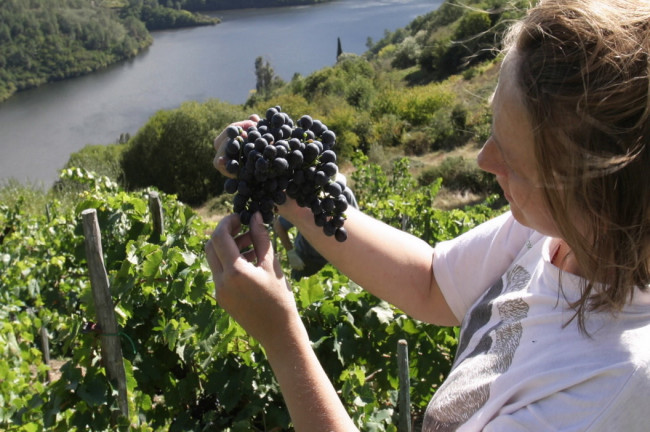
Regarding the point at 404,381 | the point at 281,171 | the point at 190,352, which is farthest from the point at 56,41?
the point at 281,171

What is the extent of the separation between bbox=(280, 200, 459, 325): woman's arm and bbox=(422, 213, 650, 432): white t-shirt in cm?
16

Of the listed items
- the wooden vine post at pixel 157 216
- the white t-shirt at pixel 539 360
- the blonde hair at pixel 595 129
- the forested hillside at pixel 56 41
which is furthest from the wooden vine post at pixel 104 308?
the forested hillside at pixel 56 41

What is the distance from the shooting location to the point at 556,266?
1167mm

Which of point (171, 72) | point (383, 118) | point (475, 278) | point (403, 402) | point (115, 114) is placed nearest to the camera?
point (475, 278)

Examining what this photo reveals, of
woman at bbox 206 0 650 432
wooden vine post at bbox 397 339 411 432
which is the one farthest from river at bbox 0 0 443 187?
woman at bbox 206 0 650 432

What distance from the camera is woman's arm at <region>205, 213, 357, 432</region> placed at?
45.6 inches

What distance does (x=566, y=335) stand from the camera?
1019mm

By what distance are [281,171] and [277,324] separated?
1.05 ft

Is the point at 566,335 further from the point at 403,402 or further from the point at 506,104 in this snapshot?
the point at 403,402

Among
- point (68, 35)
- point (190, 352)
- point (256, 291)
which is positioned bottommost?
point (68, 35)

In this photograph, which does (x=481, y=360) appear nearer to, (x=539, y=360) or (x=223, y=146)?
(x=539, y=360)

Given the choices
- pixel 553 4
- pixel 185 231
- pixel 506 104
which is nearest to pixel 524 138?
pixel 506 104

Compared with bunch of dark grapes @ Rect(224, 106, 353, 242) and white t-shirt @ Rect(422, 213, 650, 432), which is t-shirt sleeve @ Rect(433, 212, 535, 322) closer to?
white t-shirt @ Rect(422, 213, 650, 432)

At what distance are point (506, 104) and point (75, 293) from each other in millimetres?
3557
